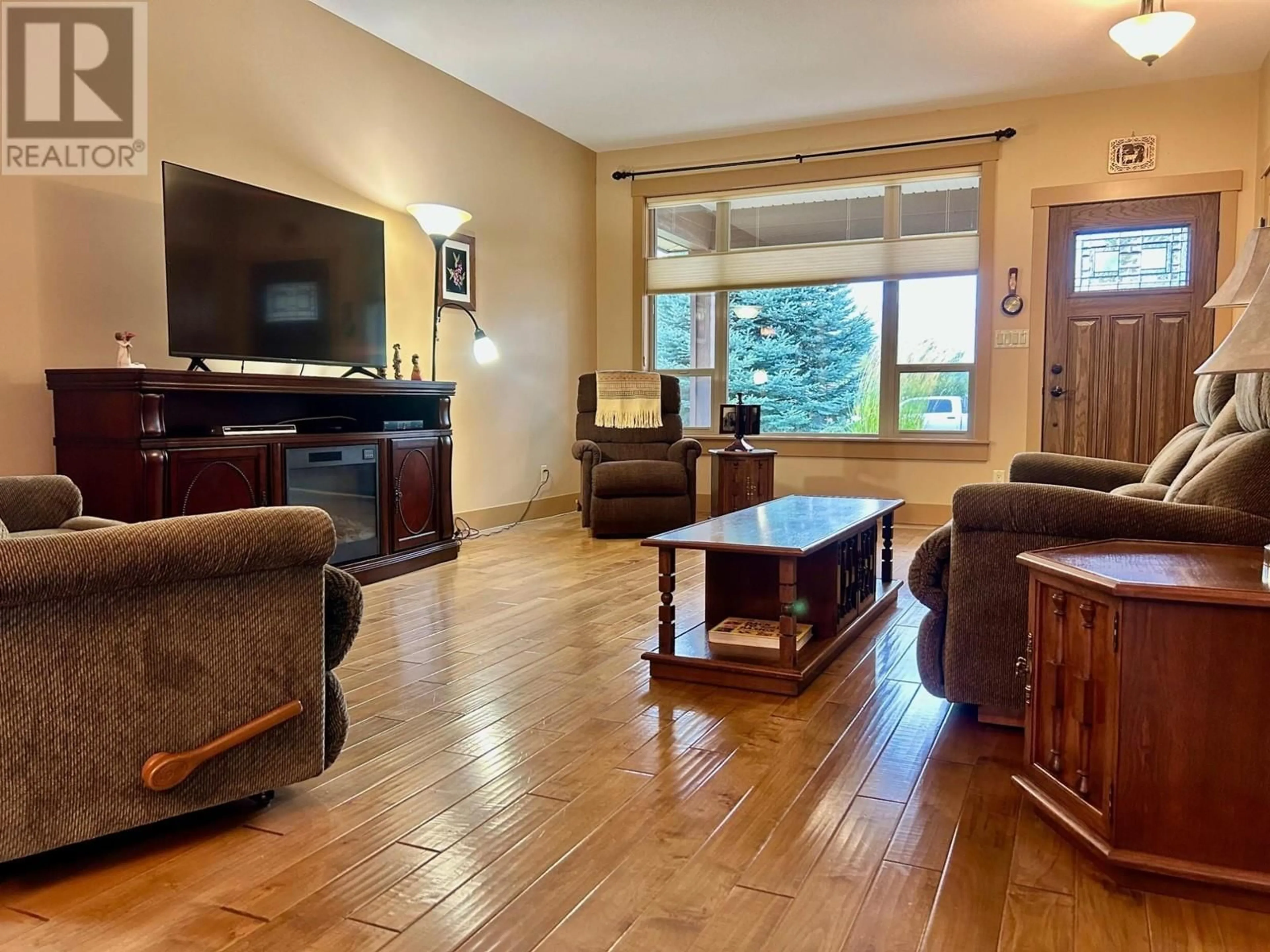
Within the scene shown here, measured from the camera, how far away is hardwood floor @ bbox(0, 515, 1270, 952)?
52.2 inches

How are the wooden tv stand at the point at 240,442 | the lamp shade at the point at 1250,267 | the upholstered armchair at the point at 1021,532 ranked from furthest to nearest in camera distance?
the wooden tv stand at the point at 240,442 < the upholstered armchair at the point at 1021,532 < the lamp shade at the point at 1250,267

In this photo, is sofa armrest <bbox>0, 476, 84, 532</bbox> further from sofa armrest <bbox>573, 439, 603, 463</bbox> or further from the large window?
the large window

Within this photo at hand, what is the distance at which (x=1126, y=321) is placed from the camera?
5379 millimetres

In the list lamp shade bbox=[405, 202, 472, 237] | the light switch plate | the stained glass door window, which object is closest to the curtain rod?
the stained glass door window

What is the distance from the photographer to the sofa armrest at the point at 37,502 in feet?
7.28

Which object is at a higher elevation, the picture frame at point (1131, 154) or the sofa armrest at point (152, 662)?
the picture frame at point (1131, 154)

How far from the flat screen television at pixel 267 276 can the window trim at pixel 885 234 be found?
2756 mm

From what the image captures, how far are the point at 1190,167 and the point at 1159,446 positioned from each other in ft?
5.37

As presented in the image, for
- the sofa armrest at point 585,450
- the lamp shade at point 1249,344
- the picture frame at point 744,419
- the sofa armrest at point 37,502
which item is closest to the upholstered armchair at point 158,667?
the sofa armrest at point 37,502

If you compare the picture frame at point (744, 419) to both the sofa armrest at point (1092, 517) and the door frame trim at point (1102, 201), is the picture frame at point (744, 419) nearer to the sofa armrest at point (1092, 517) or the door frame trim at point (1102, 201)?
the door frame trim at point (1102, 201)

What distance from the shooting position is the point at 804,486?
6316mm

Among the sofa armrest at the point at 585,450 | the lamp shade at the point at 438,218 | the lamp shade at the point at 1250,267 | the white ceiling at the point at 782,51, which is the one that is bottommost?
the sofa armrest at the point at 585,450

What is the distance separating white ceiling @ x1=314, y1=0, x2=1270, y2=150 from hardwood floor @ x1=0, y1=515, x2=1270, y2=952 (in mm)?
3395

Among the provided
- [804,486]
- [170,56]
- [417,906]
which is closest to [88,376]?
[170,56]
